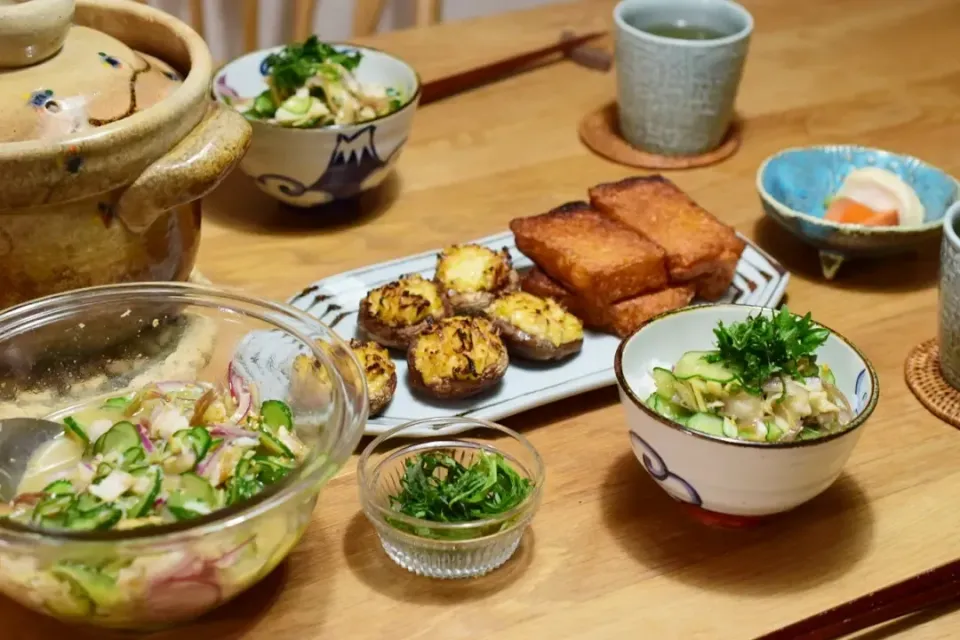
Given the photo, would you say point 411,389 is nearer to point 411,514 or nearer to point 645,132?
point 411,514

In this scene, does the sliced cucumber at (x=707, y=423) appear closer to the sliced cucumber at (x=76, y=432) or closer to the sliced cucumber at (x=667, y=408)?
the sliced cucumber at (x=667, y=408)

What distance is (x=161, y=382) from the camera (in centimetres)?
100

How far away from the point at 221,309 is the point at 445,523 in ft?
0.99

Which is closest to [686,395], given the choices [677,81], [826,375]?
[826,375]

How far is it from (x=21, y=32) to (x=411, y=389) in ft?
1.64

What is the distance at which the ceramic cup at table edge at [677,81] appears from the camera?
157 centimetres

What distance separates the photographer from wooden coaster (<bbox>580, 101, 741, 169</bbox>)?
1.64 metres

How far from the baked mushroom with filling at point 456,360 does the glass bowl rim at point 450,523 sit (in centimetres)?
5

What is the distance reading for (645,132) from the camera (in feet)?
5.47

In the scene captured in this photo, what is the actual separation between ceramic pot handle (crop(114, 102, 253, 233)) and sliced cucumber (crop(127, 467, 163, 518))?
28cm

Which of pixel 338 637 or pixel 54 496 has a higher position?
pixel 54 496

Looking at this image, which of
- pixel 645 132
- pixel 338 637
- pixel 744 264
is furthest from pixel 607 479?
pixel 645 132

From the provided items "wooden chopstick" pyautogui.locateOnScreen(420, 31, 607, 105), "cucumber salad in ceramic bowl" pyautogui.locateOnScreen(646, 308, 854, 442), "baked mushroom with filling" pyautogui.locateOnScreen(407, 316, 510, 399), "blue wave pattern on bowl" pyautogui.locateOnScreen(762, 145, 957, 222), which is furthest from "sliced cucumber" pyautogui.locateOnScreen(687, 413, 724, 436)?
"wooden chopstick" pyautogui.locateOnScreen(420, 31, 607, 105)

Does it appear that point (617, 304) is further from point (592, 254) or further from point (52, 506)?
point (52, 506)
